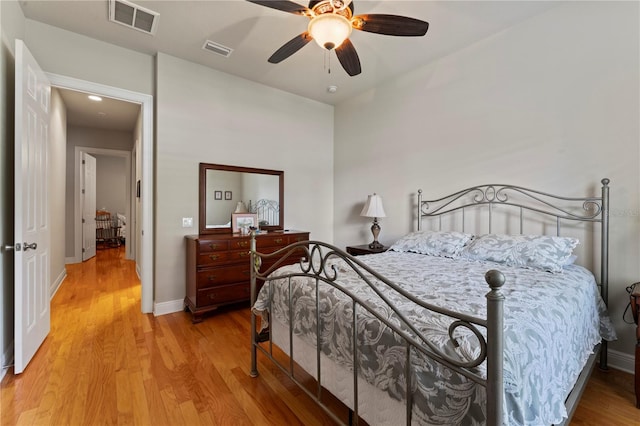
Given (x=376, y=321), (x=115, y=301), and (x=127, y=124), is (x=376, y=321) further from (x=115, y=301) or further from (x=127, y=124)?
(x=127, y=124)

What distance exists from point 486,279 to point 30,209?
3014 millimetres

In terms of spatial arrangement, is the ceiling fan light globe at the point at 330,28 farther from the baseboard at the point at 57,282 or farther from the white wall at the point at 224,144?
the baseboard at the point at 57,282

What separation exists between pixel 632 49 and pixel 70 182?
7.96m

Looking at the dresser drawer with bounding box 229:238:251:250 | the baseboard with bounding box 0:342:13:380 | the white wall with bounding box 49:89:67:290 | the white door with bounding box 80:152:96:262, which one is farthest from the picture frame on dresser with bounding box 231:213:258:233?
the white door with bounding box 80:152:96:262

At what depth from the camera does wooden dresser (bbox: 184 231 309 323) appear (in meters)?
3.00

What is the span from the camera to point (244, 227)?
3.66m

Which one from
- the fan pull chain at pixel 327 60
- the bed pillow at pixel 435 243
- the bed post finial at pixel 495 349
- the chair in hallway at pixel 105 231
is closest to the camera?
the bed post finial at pixel 495 349

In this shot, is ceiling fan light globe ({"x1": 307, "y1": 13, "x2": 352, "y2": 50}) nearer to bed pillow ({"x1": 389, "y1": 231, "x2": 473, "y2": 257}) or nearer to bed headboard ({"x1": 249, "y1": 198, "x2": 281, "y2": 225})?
bed pillow ({"x1": 389, "y1": 231, "x2": 473, "y2": 257})

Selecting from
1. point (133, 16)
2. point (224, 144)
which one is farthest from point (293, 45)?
point (224, 144)

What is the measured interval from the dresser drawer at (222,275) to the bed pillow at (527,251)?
90.9 inches

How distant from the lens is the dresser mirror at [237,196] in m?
3.49

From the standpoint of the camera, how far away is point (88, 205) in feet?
19.9

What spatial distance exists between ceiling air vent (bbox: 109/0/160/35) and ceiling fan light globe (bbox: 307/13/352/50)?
1.65 meters

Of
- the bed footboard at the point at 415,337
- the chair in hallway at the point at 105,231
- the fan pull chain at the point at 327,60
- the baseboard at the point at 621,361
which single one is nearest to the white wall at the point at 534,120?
the baseboard at the point at 621,361
